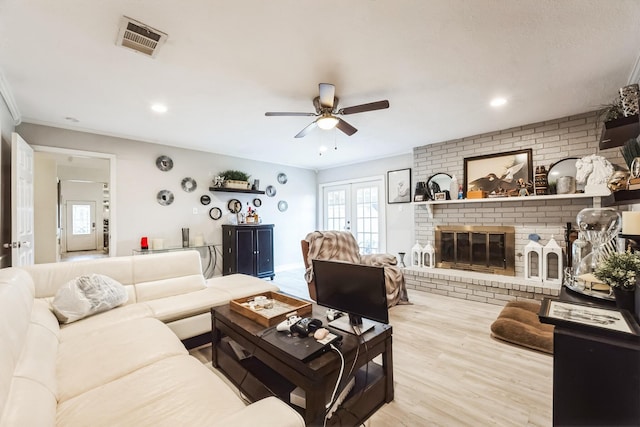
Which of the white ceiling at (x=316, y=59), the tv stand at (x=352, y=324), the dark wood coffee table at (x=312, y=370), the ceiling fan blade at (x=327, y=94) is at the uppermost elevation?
the white ceiling at (x=316, y=59)

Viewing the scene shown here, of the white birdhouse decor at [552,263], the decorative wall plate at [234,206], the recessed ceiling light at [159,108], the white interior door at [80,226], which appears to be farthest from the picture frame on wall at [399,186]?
the white interior door at [80,226]

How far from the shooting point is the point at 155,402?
1161 mm

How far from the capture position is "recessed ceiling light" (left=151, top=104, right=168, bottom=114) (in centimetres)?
300

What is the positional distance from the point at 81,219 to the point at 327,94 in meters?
9.06

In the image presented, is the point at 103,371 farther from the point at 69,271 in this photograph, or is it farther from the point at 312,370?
the point at 69,271

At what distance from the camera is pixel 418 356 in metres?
2.35

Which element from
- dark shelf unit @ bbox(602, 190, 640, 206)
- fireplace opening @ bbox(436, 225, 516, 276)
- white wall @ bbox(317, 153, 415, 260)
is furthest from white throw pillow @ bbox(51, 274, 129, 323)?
white wall @ bbox(317, 153, 415, 260)

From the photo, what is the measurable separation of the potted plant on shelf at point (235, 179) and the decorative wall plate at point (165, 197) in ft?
3.08

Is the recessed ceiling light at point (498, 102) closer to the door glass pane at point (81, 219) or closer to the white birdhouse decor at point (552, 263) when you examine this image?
the white birdhouse decor at point (552, 263)

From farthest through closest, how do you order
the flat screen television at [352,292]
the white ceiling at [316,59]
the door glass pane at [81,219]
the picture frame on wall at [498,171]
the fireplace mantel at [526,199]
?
the door glass pane at [81,219] < the picture frame on wall at [498,171] < the fireplace mantel at [526,199] < the white ceiling at [316,59] < the flat screen television at [352,292]

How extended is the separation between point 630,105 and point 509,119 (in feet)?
Result: 4.94

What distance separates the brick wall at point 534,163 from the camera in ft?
11.0

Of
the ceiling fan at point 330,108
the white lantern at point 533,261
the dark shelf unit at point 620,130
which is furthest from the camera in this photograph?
the white lantern at point 533,261

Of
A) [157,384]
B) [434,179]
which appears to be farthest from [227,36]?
[434,179]
